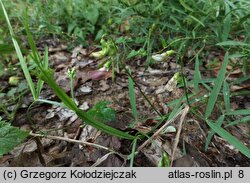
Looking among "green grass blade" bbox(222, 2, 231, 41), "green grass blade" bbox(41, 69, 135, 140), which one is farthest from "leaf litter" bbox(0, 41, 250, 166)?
"green grass blade" bbox(222, 2, 231, 41)

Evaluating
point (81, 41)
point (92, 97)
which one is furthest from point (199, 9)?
point (81, 41)

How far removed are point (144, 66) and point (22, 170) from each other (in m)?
0.90

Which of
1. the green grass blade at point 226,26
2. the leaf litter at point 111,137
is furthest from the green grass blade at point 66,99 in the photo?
the green grass blade at point 226,26

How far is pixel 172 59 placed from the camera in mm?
1639

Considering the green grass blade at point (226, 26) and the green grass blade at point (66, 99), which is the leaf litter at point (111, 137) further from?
the green grass blade at point (226, 26)

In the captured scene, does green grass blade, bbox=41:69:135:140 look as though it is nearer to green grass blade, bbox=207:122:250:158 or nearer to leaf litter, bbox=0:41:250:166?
leaf litter, bbox=0:41:250:166

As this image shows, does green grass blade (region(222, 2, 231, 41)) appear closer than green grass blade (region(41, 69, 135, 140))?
No

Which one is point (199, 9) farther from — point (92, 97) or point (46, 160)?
point (46, 160)

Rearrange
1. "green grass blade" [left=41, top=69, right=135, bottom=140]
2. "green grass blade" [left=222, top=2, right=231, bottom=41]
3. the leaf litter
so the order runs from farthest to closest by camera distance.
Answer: "green grass blade" [left=222, top=2, right=231, bottom=41]
the leaf litter
"green grass blade" [left=41, top=69, right=135, bottom=140]

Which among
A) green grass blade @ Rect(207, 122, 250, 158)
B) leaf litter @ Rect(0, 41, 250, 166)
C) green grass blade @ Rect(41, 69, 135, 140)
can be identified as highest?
green grass blade @ Rect(41, 69, 135, 140)

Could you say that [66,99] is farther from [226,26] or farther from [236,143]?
[226,26]

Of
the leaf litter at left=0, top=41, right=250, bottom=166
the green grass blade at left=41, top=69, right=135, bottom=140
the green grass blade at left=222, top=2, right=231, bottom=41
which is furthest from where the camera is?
the green grass blade at left=222, top=2, right=231, bottom=41

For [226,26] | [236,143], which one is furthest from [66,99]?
[226,26]

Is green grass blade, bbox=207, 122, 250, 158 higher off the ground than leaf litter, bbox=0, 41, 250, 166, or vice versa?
green grass blade, bbox=207, 122, 250, 158
